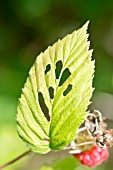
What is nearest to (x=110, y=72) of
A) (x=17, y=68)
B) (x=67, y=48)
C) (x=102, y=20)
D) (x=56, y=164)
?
(x=102, y=20)

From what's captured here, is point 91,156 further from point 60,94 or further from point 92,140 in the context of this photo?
point 60,94

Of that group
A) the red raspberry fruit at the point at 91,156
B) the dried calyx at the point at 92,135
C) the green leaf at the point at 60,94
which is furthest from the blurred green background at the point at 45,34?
the green leaf at the point at 60,94

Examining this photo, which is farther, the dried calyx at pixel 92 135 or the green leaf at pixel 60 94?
the dried calyx at pixel 92 135

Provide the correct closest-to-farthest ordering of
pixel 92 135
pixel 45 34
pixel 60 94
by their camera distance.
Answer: pixel 60 94, pixel 92 135, pixel 45 34

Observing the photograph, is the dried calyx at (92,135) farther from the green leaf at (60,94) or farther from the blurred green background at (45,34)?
the blurred green background at (45,34)

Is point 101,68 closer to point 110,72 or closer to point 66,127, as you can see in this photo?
point 110,72

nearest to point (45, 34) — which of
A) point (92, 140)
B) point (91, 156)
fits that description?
point (91, 156)

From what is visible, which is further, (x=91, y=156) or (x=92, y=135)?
(x=91, y=156)
